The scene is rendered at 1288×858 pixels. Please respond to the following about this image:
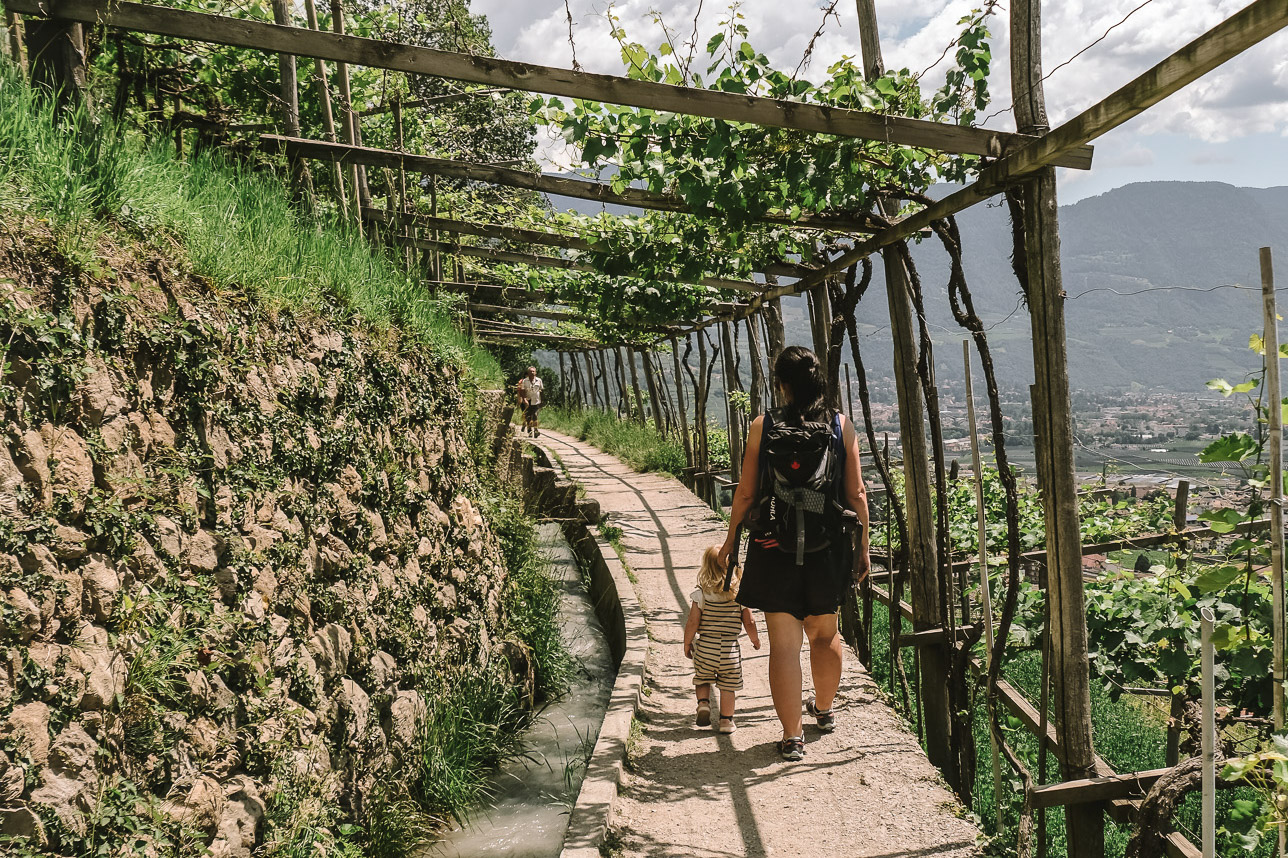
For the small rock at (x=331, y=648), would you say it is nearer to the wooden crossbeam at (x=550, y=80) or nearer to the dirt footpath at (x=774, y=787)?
the dirt footpath at (x=774, y=787)

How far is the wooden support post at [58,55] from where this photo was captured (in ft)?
12.6

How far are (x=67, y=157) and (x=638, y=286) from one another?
7226mm

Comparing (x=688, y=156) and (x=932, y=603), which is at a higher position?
(x=688, y=156)

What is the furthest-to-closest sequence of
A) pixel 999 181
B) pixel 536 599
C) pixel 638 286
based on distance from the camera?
pixel 638 286 → pixel 536 599 → pixel 999 181

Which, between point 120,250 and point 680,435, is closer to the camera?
point 120,250

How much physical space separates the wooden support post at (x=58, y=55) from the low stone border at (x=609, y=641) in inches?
152

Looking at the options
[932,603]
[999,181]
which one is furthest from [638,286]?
[999,181]

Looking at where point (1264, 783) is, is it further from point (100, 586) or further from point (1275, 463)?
point (100, 586)

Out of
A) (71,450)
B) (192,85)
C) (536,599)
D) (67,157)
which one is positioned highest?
(192,85)

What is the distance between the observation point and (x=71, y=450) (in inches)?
95.0

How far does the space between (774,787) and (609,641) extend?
13.1 feet

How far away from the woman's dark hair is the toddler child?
0.96 meters

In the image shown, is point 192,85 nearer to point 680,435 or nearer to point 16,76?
point 16,76

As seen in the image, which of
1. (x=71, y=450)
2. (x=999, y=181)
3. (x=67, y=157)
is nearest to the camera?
(x=71, y=450)
